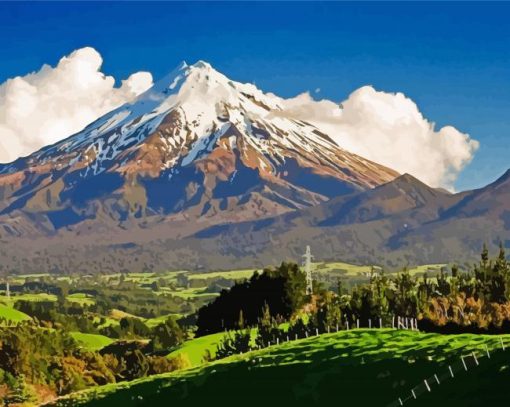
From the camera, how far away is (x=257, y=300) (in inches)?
6078

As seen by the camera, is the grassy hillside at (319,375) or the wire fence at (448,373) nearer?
the wire fence at (448,373)

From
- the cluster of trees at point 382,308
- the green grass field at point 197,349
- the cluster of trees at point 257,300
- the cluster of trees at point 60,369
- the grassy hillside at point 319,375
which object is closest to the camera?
the grassy hillside at point 319,375

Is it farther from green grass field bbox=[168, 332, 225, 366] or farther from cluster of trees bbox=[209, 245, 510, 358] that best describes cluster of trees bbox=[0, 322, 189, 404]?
cluster of trees bbox=[209, 245, 510, 358]

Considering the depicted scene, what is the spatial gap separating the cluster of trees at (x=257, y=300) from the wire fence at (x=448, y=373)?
97.4 m

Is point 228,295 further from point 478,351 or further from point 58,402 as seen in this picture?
point 478,351

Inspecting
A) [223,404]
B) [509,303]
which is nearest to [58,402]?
[223,404]

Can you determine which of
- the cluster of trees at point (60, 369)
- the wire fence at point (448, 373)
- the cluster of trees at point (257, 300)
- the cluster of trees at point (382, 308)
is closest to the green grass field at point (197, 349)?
the cluster of trees at point (382, 308)

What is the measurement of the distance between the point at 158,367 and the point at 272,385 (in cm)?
5617

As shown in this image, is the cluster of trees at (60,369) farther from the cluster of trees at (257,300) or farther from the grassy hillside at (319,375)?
the grassy hillside at (319,375)

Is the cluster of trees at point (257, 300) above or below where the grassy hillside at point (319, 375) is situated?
above

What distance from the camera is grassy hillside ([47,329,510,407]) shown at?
4538 cm

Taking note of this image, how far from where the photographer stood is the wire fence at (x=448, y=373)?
134ft

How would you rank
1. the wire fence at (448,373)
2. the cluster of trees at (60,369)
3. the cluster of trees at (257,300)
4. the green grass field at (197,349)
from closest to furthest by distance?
the wire fence at (448,373) < the cluster of trees at (60,369) < the green grass field at (197,349) < the cluster of trees at (257,300)

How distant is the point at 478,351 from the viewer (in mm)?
46156
